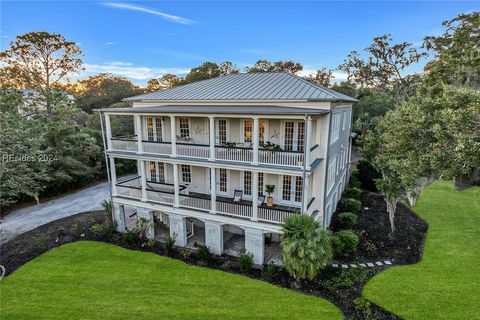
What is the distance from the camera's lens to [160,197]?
1518 centimetres

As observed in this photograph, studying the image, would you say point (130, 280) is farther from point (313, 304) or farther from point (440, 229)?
point (440, 229)

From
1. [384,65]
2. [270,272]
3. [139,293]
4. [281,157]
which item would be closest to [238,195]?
[281,157]

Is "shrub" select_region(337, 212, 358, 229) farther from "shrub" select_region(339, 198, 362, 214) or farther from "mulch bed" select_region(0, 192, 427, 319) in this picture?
"shrub" select_region(339, 198, 362, 214)

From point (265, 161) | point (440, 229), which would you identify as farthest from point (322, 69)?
point (265, 161)

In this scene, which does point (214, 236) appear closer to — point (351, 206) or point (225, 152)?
point (225, 152)

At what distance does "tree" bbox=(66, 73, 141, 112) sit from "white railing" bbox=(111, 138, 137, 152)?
39.0 m

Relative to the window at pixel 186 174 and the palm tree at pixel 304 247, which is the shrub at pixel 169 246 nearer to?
the window at pixel 186 174

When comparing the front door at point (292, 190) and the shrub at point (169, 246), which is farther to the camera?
the front door at point (292, 190)

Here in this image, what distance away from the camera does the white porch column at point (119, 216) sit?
645 inches

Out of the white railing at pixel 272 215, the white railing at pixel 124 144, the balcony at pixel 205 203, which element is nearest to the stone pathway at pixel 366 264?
the balcony at pixel 205 203

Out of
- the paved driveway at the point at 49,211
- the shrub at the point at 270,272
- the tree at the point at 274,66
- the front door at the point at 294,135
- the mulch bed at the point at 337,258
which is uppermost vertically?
the tree at the point at 274,66

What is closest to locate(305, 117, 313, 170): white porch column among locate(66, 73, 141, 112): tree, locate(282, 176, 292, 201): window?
locate(282, 176, 292, 201): window

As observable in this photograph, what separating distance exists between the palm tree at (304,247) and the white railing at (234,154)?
364cm

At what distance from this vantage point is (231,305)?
10320 mm
